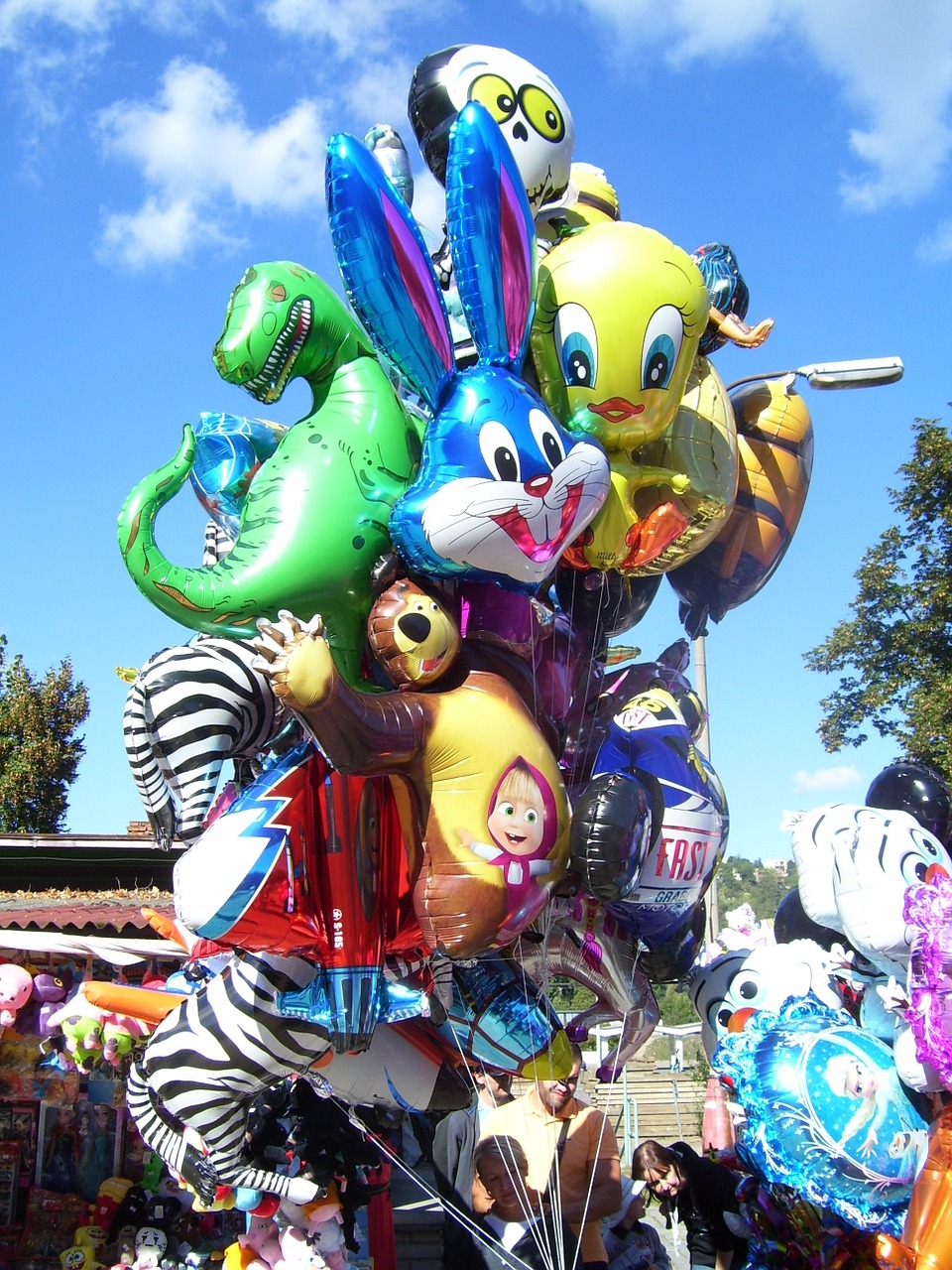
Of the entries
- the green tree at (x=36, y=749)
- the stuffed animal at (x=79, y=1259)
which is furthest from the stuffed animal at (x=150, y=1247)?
the green tree at (x=36, y=749)

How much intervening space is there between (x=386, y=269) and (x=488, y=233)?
36 cm

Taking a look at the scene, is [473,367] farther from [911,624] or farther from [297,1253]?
[911,624]

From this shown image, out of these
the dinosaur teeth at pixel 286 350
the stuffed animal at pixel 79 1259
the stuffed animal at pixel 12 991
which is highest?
the dinosaur teeth at pixel 286 350

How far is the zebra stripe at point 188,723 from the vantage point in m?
3.99

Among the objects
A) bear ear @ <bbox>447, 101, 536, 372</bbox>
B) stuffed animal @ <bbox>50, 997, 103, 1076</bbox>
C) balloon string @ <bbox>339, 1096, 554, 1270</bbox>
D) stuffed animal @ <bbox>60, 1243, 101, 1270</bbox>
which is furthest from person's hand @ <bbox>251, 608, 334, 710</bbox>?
stuffed animal @ <bbox>60, 1243, 101, 1270</bbox>

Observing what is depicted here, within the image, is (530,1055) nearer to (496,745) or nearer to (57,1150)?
(496,745)

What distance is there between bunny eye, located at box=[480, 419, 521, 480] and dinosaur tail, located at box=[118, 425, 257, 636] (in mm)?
852

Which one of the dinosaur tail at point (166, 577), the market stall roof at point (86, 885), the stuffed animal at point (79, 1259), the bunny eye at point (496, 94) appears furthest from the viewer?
the market stall roof at point (86, 885)

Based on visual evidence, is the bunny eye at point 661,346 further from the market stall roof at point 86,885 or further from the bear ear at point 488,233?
the market stall roof at point 86,885

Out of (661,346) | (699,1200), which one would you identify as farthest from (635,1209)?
(661,346)

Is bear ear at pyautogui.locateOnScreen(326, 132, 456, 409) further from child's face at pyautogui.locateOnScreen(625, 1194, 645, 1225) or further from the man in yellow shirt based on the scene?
child's face at pyautogui.locateOnScreen(625, 1194, 645, 1225)

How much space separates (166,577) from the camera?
344cm

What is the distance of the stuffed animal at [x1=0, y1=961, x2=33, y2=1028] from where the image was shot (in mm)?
5906

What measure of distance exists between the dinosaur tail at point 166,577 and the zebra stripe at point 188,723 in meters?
0.55
